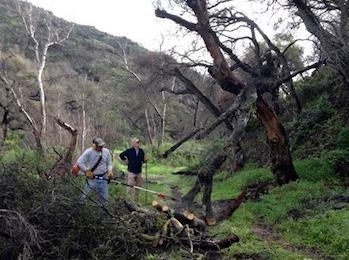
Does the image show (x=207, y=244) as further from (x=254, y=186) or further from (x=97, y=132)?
(x=97, y=132)

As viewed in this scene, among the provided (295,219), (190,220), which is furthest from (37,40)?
(295,219)

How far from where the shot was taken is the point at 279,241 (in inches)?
317

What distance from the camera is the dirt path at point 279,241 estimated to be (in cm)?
705

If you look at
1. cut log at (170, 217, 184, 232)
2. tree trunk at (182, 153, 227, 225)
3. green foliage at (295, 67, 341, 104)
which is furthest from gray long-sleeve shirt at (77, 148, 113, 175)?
green foliage at (295, 67, 341, 104)

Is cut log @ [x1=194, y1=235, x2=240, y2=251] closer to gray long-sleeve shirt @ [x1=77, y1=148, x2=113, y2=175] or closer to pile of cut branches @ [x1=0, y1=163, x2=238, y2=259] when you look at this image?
pile of cut branches @ [x1=0, y1=163, x2=238, y2=259]

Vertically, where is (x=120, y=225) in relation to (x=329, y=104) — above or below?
below

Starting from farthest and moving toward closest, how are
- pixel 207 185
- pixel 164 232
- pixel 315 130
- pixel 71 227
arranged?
pixel 315 130
pixel 207 185
pixel 164 232
pixel 71 227

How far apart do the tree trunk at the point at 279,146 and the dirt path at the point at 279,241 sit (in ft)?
11.4

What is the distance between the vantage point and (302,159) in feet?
48.2

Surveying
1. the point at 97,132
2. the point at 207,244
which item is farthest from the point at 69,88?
the point at 207,244

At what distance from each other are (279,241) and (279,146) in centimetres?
499

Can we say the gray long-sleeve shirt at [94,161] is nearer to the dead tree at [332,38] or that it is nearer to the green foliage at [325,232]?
the green foliage at [325,232]

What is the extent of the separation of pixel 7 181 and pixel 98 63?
60.1m

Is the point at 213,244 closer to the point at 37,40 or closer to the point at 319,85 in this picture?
the point at 319,85
